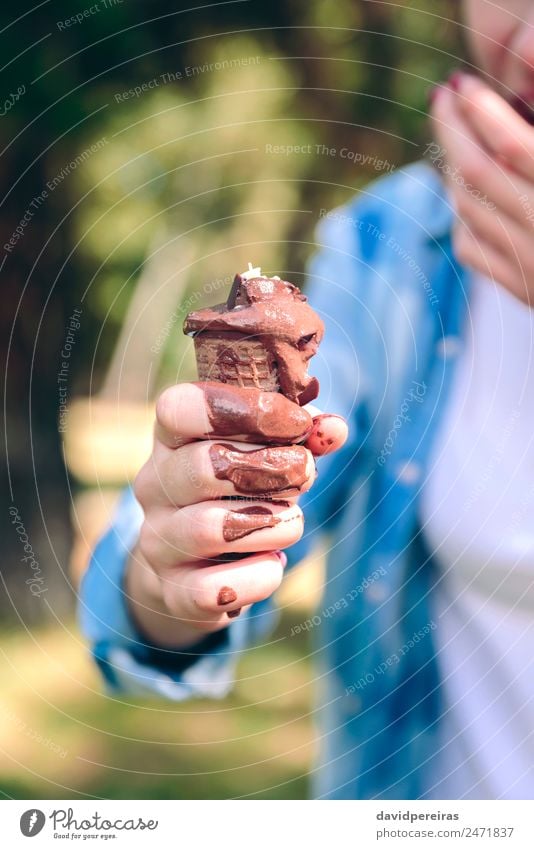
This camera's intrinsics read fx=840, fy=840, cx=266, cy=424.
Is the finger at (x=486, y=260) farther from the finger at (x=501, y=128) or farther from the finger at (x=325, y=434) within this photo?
the finger at (x=325, y=434)

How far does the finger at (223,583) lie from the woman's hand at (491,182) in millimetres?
480

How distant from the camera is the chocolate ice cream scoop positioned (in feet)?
2.46

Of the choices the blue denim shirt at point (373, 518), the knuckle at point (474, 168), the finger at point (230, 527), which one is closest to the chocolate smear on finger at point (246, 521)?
the finger at point (230, 527)

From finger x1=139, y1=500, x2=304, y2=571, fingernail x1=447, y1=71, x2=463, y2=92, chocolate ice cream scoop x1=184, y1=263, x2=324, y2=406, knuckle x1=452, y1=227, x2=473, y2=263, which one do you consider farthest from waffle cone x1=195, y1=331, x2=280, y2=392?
fingernail x1=447, y1=71, x2=463, y2=92

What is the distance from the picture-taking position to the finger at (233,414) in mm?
748

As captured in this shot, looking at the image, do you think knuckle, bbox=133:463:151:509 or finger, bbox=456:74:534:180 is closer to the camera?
knuckle, bbox=133:463:151:509

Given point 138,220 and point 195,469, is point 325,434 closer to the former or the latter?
point 195,469

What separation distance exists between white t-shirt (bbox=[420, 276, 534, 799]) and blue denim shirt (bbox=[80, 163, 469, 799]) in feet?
0.08

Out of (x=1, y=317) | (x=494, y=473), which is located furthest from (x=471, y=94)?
(x=1, y=317)

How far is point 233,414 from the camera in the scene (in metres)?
0.75

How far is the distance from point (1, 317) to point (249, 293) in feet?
3.13

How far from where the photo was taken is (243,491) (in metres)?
0.77

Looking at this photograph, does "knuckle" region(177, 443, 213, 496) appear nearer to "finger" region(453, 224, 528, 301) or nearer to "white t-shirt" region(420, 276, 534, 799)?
"white t-shirt" region(420, 276, 534, 799)

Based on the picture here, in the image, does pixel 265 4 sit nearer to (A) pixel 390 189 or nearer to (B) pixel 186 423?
(A) pixel 390 189
